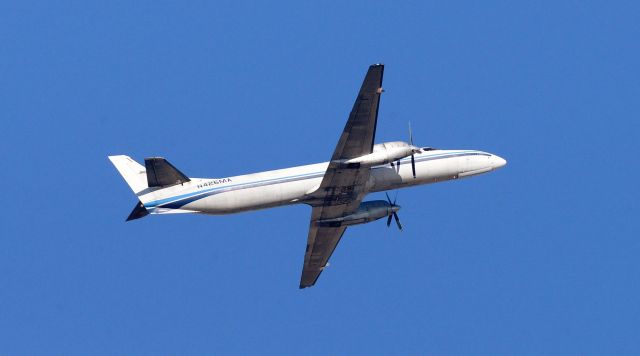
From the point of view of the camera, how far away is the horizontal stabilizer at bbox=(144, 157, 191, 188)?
232ft

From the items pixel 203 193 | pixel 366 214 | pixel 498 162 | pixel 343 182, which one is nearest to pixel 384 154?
pixel 343 182

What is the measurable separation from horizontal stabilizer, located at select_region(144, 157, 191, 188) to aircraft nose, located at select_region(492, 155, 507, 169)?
2295 cm

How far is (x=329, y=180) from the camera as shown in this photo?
239 feet

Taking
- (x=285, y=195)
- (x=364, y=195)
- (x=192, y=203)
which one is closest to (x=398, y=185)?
(x=364, y=195)

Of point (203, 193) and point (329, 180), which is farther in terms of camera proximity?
point (329, 180)

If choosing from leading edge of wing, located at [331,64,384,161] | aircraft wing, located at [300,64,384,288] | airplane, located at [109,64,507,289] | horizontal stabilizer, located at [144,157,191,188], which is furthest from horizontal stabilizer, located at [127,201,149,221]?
leading edge of wing, located at [331,64,384,161]

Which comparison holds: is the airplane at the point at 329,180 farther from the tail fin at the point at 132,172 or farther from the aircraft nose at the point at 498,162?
the aircraft nose at the point at 498,162

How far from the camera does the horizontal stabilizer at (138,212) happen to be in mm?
72062

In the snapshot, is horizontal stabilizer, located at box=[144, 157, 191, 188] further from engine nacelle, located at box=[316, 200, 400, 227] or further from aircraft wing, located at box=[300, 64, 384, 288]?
engine nacelle, located at box=[316, 200, 400, 227]

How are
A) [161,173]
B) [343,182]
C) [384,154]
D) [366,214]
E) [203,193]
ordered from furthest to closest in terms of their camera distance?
[366,214] < [343,182] < [203,193] < [384,154] < [161,173]

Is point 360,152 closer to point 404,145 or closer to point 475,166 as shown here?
point 404,145

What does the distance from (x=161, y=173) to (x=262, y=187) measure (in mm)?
6593

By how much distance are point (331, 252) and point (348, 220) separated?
4.87m

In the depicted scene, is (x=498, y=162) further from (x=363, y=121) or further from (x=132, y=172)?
(x=132, y=172)
